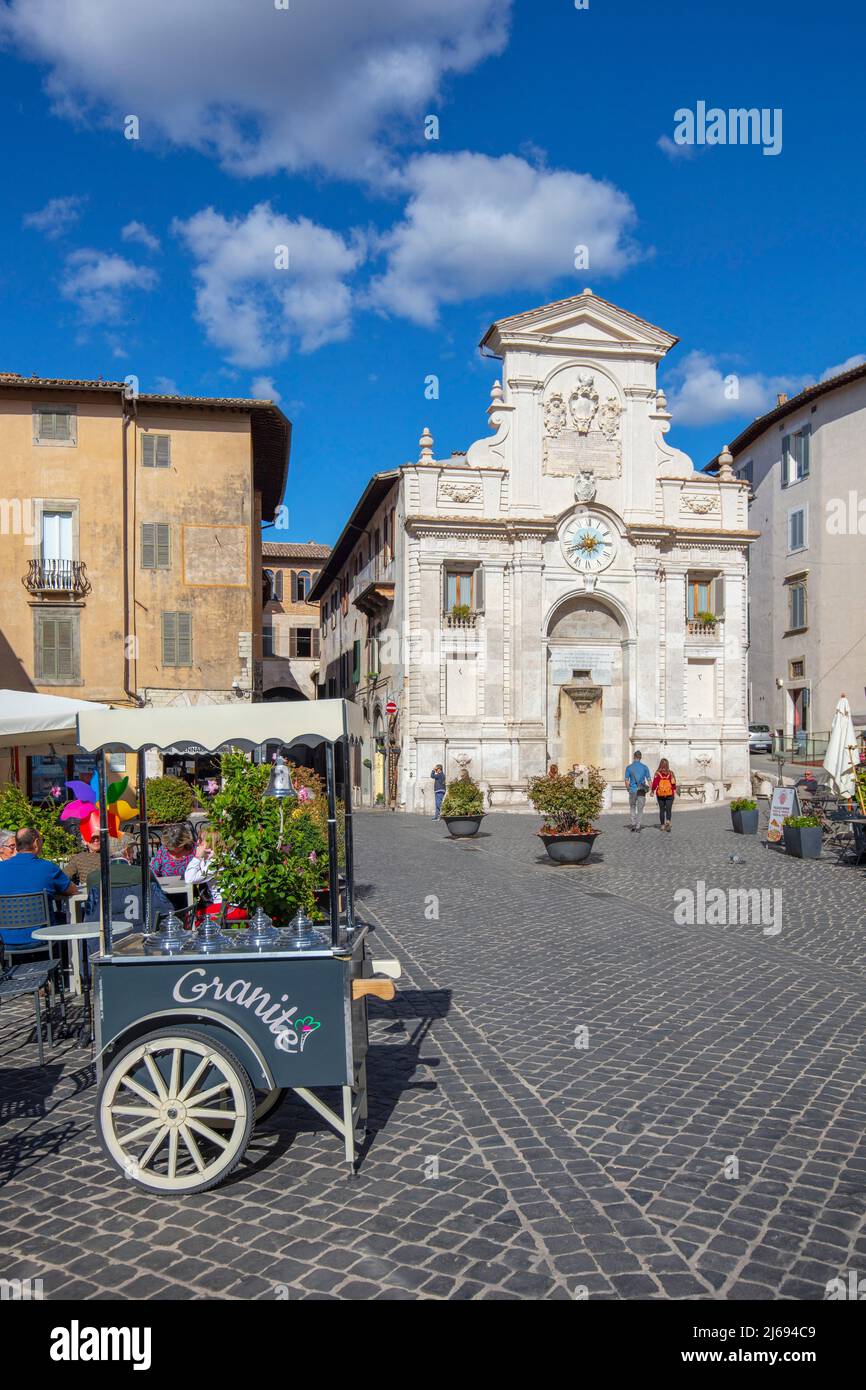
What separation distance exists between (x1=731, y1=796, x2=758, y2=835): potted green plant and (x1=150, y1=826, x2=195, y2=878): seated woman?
16328 mm

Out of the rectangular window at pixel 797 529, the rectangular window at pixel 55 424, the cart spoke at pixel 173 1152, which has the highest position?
the rectangular window at pixel 55 424

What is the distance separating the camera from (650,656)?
36.2 metres

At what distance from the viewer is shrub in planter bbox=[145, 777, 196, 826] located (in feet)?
67.6

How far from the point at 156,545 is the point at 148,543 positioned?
24 cm

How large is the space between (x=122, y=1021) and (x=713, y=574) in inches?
1369

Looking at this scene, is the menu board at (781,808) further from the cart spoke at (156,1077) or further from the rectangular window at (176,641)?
the rectangular window at (176,641)

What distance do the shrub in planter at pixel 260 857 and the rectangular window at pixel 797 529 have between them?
3936 centimetres

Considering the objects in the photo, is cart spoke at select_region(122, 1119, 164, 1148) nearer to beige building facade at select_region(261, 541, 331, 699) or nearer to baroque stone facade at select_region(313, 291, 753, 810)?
baroque stone facade at select_region(313, 291, 753, 810)

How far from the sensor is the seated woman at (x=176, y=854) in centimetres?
994

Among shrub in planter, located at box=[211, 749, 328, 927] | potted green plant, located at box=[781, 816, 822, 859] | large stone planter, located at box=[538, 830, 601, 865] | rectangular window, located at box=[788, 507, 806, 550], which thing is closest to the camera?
shrub in planter, located at box=[211, 749, 328, 927]

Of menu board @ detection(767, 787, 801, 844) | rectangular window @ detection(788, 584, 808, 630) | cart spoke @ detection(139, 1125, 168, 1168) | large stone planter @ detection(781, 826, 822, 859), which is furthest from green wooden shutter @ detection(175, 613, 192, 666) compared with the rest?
cart spoke @ detection(139, 1125, 168, 1168)
